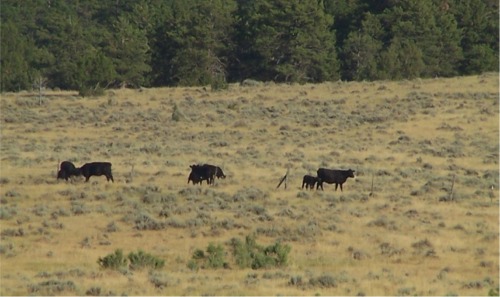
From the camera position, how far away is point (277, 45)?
221 ft

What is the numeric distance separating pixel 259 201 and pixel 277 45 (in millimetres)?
43034

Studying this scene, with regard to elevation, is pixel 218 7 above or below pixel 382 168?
above

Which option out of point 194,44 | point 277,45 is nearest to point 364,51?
point 277,45

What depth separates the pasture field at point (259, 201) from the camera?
56.1 ft

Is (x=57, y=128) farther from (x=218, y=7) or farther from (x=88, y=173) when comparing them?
(x=218, y=7)

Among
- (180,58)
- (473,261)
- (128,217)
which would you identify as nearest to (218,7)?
(180,58)

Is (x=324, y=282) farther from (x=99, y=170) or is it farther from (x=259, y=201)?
(x=99, y=170)

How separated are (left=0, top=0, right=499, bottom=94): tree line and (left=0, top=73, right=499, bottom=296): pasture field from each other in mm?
15235

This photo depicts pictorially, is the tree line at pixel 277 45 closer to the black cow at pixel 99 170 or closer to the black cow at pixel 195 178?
the black cow at pixel 99 170

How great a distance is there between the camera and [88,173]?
93.5 ft

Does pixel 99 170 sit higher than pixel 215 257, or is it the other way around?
pixel 99 170

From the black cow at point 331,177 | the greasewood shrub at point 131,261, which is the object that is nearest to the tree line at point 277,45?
the black cow at point 331,177

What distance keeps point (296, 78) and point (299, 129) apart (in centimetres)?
2128

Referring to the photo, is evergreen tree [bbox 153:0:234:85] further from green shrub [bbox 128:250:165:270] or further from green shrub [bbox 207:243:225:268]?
green shrub [bbox 128:250:165:270]
